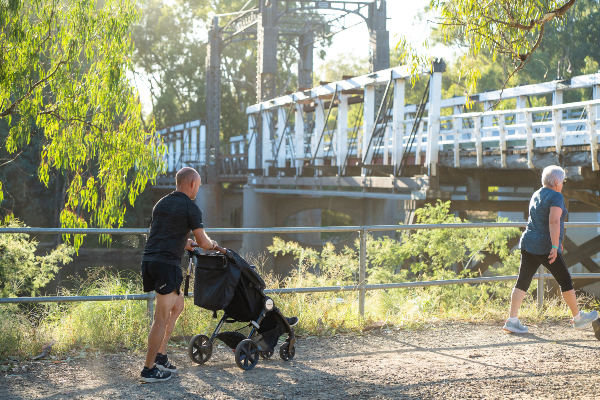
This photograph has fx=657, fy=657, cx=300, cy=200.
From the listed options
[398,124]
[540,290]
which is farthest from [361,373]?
[398,124]

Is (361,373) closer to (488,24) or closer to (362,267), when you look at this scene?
(362,267)

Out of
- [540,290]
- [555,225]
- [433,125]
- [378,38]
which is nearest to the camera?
[555,225]

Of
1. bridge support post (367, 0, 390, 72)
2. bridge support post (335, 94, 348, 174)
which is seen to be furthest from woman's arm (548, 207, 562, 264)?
bridge support post (367, 0, 390, 72)

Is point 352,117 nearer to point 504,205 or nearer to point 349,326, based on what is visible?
point 504,205

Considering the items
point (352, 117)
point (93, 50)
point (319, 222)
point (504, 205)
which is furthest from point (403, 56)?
point (352, 117)

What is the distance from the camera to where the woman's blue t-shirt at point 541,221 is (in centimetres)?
629

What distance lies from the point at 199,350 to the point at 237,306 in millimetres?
482

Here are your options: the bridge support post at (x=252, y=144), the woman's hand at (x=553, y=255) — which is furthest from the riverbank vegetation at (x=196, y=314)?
the bridge support post at (x=252, y=144)

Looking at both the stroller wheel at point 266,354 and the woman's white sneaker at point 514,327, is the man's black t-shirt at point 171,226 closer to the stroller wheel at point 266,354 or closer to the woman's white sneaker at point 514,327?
the stroller wheel at point 266,354

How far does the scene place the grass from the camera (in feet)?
19.5

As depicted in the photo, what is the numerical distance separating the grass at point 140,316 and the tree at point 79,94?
4.90 feet

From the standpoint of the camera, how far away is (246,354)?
5316 mm

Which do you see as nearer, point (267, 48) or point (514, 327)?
point (514, 327)

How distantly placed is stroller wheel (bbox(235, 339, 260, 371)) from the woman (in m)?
2.85
